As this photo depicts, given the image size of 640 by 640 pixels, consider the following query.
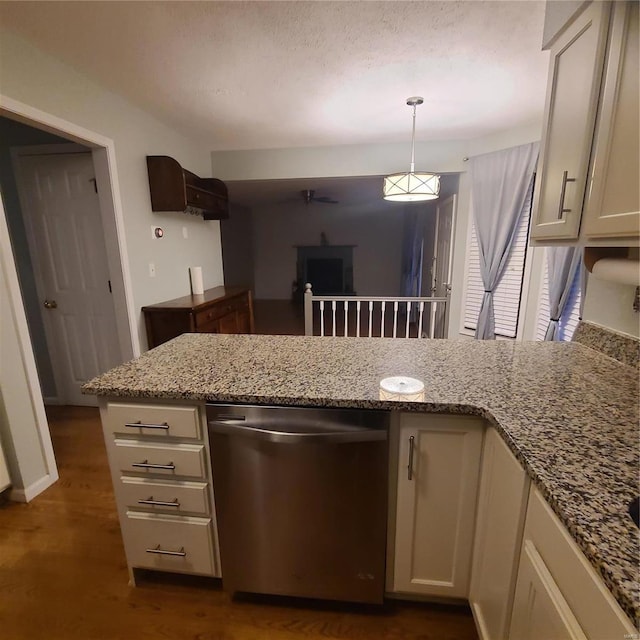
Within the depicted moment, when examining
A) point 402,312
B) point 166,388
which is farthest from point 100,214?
point 402,312

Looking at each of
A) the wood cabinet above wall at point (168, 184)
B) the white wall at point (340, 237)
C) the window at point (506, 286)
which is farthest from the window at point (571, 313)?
the white wall at point (340, 237)

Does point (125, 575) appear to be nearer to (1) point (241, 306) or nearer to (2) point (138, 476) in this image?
(2) point (138, 476)

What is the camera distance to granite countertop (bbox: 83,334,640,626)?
0.64m

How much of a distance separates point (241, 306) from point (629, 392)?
3.29 metres

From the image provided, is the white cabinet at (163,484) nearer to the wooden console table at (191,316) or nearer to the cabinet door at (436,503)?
the cabinet door at (436,503)

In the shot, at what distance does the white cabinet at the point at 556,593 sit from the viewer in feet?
1.79

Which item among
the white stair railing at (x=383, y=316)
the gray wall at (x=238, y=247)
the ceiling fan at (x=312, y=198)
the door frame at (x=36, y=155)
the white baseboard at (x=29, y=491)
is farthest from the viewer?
the gray wall at (x=238, y=247)

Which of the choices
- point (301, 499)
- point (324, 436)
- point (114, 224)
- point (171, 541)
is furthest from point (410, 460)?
point (114, 224)

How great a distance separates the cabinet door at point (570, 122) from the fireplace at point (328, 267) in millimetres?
6616

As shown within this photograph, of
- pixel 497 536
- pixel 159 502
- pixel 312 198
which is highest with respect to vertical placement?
pixel 312 198

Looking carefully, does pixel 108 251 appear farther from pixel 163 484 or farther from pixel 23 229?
pixel 163 484

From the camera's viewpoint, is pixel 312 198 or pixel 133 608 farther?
pixel 312 198

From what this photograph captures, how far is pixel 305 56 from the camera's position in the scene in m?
1.90

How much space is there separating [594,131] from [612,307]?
78 cm
